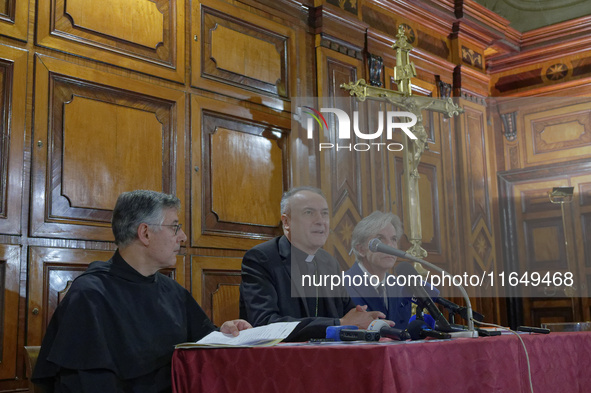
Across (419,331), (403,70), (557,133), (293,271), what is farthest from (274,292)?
(557,133)

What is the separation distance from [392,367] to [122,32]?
2684 mm

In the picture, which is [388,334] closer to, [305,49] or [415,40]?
[305,49]

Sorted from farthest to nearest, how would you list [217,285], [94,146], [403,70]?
[403,70] → [217,285] → [94,146]

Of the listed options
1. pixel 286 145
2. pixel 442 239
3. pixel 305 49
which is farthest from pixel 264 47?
pixel 442 239

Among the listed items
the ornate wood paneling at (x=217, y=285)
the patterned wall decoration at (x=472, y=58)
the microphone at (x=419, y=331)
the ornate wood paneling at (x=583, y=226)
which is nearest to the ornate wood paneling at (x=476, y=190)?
the patterned wall decoration at (x=472, y=58)

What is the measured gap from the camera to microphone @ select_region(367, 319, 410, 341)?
192cm

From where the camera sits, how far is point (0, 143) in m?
3.06

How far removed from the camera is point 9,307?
3.02 meters

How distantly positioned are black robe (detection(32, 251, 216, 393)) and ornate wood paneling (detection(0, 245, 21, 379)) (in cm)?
82

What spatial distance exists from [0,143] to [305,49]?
7.55 feet

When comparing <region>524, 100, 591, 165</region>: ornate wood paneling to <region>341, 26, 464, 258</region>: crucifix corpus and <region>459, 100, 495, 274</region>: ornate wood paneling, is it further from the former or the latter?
<region>341, 26, 464, 258</region>: crucifix corpus

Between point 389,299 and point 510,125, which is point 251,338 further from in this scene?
point 510,125

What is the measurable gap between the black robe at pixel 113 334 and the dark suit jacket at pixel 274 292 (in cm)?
25
